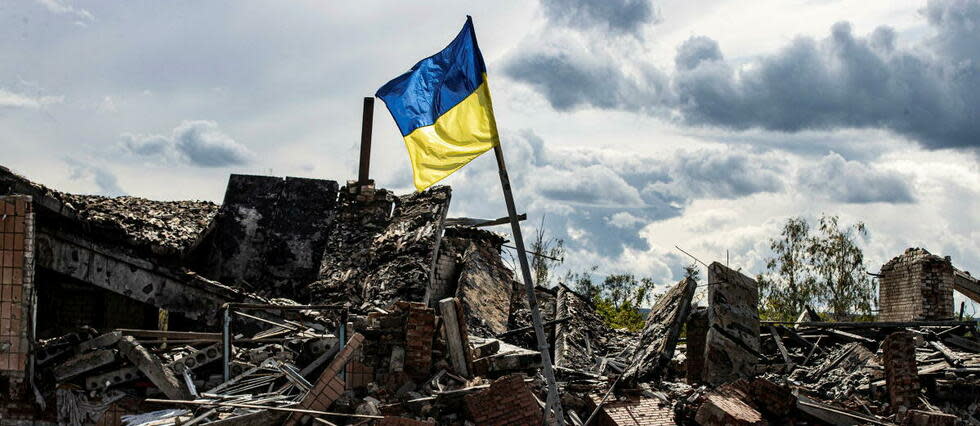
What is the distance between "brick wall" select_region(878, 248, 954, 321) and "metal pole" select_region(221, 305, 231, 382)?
1358 cm

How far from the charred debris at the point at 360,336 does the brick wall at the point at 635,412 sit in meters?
0.03

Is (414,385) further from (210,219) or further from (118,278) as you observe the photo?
(210,219)

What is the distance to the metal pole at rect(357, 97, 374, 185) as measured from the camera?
16.7 m

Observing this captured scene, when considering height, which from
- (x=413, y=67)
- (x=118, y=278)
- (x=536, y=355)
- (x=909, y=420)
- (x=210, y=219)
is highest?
(x=413, y=67)

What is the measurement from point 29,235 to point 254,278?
4.75 meters

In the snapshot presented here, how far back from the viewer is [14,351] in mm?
9406

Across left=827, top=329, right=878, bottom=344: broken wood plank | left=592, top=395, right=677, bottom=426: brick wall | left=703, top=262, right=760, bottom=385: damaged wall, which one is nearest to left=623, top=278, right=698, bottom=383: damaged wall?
left=703, top=262, right=760, bottom=385: damaged wall

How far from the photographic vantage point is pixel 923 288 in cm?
1777

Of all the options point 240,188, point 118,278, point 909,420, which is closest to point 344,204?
point 240,188

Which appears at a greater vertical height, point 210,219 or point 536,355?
point 210,219

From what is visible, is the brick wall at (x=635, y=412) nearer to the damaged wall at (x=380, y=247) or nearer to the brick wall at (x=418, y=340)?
the brick wall at (x=418, y=340)

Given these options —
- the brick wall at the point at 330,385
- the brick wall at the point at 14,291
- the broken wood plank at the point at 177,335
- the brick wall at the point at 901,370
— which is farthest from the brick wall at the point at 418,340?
the brick wall at the point at 901,370

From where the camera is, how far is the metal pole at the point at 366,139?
657 inches

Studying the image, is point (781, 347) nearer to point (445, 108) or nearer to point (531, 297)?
point (531, 297)
